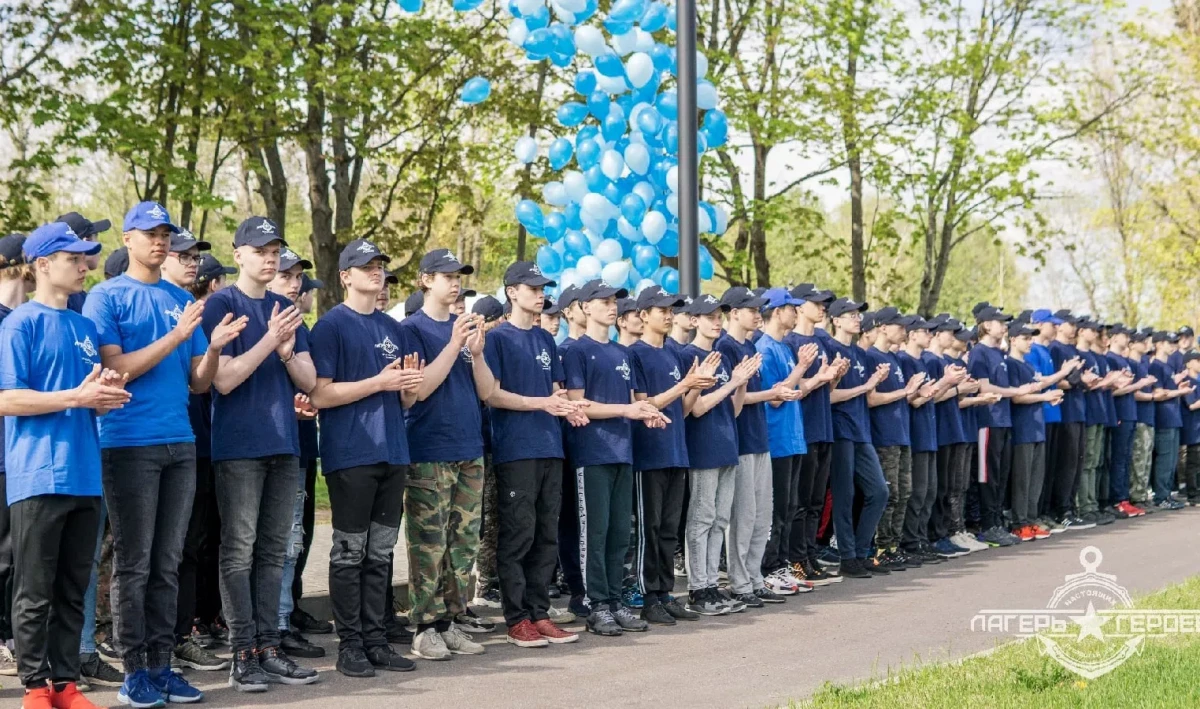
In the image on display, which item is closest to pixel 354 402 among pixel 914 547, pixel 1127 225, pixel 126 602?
pixel 126 602

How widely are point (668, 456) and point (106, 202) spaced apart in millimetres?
31964

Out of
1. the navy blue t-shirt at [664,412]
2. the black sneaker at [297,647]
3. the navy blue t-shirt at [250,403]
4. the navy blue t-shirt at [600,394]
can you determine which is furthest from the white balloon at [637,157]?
the navy blue t-shirt at [250,403]

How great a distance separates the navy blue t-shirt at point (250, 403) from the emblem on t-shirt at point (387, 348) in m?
0.62

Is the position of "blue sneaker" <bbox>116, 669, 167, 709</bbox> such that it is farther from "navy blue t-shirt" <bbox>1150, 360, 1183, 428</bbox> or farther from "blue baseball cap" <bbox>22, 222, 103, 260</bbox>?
"navy blue t-shirt" <bbox>1150, 360, 1183, 428</bbox>

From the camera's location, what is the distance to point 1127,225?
125ft

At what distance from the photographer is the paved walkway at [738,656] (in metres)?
7.02

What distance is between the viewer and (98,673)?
7312 millimetres

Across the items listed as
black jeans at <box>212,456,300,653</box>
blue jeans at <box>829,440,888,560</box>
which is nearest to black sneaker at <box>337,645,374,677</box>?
black jeans at <box>212,456,300,653</box>

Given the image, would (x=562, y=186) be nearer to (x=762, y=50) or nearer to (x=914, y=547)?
(x=914, y=547)

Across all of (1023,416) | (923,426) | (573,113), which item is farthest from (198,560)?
(1023,416)

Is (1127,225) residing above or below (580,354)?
above

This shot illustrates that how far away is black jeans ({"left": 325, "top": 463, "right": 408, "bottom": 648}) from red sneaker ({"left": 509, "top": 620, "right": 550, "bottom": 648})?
3.61 ft

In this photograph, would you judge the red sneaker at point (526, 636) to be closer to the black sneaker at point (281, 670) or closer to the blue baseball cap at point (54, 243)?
the black sneaker at point (281, 670)

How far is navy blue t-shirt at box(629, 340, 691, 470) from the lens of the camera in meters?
9.57
